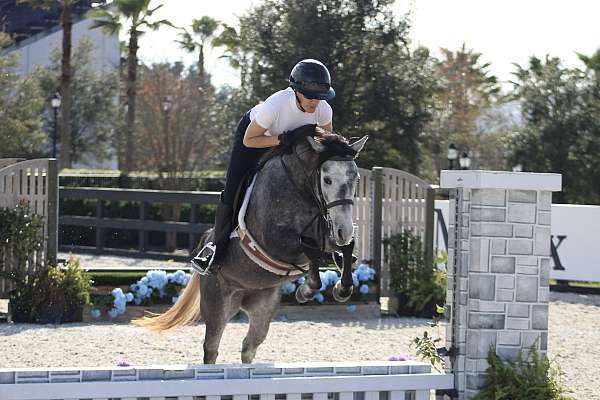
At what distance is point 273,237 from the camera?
5742 mm

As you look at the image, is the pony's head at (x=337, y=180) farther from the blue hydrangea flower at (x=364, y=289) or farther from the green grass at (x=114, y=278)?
the blue hydrangea flower at (x=364, y=289)

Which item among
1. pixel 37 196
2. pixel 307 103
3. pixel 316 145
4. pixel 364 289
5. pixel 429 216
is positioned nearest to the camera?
pixel 316 145

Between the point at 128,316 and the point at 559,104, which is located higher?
the point at 559,104

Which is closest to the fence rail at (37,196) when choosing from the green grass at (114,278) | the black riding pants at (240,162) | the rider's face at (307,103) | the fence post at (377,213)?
the green grass at (114,278)

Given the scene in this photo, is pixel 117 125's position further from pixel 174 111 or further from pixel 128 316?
pixel 128 316

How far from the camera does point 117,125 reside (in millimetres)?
40938

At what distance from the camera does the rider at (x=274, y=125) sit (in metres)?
5.81

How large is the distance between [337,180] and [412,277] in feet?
19.9

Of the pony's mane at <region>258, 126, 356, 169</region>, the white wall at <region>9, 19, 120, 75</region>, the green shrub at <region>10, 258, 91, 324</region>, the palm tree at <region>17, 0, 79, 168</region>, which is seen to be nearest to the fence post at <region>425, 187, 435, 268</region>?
the green shrub at <region>10, 258, 91, 324</region>

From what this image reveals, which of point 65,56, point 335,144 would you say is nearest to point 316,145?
point 335,144

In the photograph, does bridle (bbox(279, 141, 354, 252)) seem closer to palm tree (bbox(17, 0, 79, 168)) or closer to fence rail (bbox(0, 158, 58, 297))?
fence rail (bbox(0, 158, 58, 297))

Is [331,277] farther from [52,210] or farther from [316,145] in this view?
[316,145]

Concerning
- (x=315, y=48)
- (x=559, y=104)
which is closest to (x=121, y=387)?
(x=315, y=48)

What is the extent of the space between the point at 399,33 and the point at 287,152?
1915 centimetres
